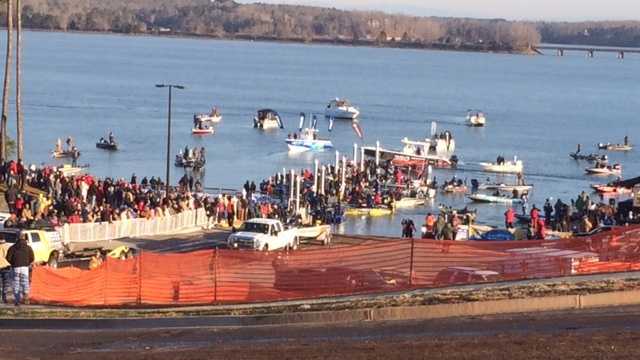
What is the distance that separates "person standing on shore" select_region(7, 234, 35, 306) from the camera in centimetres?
2139

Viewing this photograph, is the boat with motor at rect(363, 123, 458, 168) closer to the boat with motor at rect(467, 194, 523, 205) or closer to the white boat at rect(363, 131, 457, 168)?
the white boat at rect(363, 131, 457, 168)

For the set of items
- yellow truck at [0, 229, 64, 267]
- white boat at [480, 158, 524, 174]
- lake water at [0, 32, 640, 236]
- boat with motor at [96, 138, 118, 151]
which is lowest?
lake water at [0, 32, 640, 236]

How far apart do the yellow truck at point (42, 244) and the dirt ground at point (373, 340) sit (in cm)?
954

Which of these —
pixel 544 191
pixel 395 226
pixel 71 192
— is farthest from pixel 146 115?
pixel 71 192

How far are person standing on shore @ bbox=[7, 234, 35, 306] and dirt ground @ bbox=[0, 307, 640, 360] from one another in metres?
2.55

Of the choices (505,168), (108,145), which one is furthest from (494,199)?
(108,145)

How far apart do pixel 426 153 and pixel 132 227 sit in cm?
5732

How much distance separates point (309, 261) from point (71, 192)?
20091 mm

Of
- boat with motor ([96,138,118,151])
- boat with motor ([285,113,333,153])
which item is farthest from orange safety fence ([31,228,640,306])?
boat with motor ([285,113,333,153])

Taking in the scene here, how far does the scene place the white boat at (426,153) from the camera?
88000 millimetres

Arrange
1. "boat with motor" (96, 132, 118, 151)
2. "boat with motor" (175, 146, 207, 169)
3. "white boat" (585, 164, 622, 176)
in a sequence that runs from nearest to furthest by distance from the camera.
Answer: "boat with motor" (175, 146, 207, 169), "white boat" (585, 164, 622, 176), "boat with motor" (96, 132, 118, 151)

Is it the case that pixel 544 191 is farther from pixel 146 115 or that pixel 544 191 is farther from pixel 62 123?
pixel 146 115

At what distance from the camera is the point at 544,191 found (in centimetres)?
7825

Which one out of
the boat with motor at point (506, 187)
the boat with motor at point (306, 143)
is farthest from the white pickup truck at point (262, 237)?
the boat with motor at point (306, 143)
